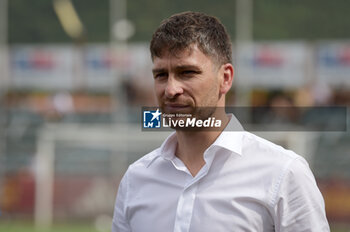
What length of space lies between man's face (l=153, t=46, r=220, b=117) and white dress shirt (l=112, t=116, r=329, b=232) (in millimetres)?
179

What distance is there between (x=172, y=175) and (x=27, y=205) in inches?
400

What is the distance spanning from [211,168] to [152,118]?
0.63 m

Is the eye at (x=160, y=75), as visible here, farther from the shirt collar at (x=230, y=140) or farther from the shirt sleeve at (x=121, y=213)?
the shirt sleeve at (x=121, y=213)

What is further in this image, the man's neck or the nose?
the man's neck

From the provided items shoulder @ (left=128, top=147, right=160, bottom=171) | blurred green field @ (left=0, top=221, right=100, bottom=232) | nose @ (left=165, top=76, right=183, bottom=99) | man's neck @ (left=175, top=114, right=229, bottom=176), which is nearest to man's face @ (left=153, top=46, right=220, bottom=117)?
nose @ (left=165, top=76, right=183, bottom=99)

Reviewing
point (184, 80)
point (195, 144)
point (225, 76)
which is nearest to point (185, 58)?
point (184, 80)

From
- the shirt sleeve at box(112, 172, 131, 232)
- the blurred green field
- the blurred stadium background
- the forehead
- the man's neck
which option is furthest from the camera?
the blurred stadium background

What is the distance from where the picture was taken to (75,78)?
47.9ft

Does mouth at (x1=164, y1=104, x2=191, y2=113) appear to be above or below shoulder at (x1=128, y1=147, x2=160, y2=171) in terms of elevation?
above

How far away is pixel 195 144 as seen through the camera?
2.66 metres

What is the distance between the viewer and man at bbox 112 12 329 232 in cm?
244

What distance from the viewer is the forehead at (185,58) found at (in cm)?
252

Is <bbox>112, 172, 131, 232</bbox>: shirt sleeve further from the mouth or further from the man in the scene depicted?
the mouth

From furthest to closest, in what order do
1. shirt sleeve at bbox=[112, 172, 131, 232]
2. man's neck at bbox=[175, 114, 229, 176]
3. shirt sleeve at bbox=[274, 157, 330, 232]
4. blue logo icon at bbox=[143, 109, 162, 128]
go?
blue logo icon at bbox=[143, 109, 162, 128]
shirt sleeve at bbox=[112, 172, 131, 232]
man's neck at bbox=[175, 114, 229, 176]
shirt sleeve at bbox=[274, 157, 330, 232]
